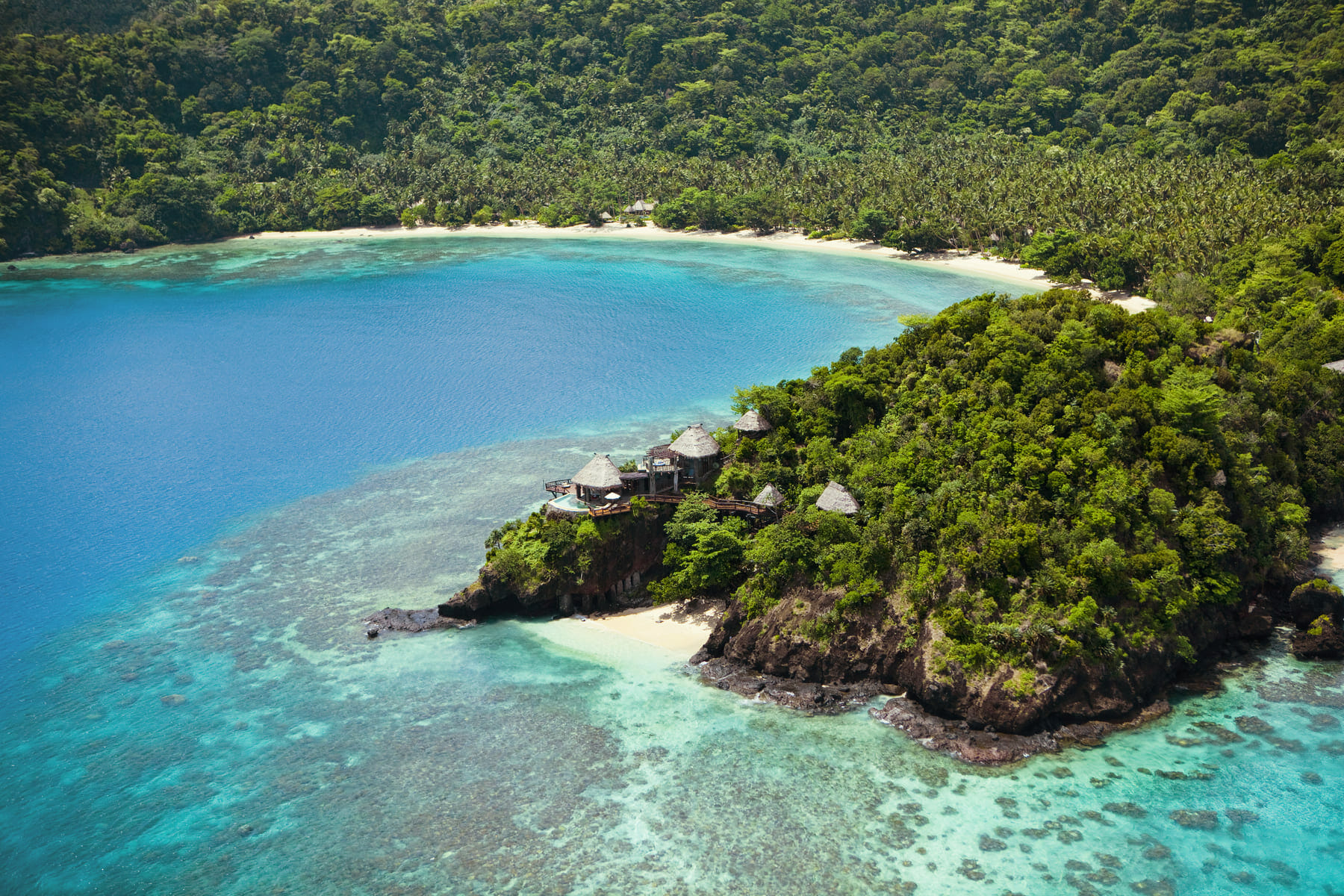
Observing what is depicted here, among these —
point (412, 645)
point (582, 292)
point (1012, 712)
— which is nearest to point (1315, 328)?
point (1012, 712)

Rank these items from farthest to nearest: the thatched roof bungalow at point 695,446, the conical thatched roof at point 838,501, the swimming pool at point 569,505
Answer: the thatched roof bungalow at point 695,446 < the swimming pool at point 569,505 < the conical thatched roof at point 838,501

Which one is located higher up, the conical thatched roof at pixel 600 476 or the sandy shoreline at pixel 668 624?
the conical thatched roof at pixel 600 476

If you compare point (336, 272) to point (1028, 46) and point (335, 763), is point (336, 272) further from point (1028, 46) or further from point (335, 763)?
point (1028, 46)

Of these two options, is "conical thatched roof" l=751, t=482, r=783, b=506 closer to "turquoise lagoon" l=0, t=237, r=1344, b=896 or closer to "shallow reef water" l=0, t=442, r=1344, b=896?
"turquoise lagoon" l=0, t=237, r=1344, b=896

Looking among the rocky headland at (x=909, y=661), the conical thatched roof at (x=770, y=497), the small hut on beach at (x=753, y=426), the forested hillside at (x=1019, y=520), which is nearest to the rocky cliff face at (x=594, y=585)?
the rocky headland at (x=909, y=661)

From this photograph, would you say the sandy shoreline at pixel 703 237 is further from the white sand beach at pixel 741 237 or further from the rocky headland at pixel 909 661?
the rocky headland at pixel 909 661

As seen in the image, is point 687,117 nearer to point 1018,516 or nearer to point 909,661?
point 1018,516
